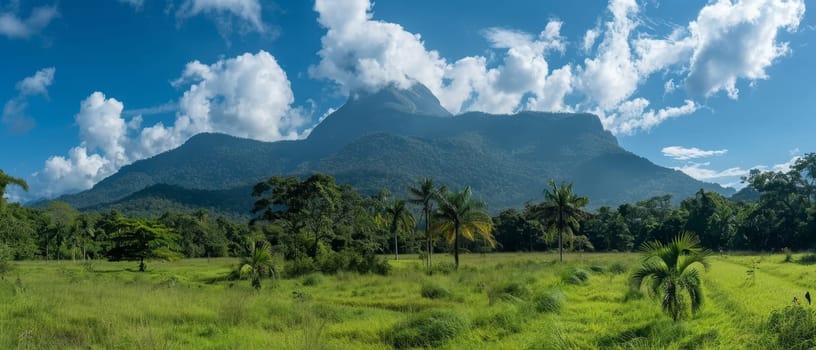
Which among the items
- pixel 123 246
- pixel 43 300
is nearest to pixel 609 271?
pixel 43 300

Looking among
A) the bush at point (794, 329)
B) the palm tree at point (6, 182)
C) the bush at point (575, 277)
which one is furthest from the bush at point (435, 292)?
the palm tree at point (6, 182)

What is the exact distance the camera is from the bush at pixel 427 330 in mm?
10484

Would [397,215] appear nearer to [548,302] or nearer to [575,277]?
[575,277]

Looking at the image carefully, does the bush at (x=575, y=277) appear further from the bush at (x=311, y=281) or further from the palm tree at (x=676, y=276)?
the bush at (x=311, y=281)

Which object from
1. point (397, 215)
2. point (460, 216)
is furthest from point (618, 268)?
point (397, 215)

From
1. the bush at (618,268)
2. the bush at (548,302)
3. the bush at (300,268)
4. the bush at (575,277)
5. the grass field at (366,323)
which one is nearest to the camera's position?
the grass field at (366,323)

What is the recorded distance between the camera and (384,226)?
2881 inches

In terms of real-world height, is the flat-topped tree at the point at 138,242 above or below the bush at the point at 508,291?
above

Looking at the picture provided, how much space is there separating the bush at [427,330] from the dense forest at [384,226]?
16.0 meters

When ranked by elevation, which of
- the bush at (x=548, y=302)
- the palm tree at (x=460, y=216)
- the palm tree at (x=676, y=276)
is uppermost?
the palm tree at (x=460, y=216)

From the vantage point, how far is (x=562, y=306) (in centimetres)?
1441

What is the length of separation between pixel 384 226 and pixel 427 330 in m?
62.7

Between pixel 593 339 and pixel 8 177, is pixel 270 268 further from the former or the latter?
pixel 593 339

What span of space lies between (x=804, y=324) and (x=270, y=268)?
21.8m
